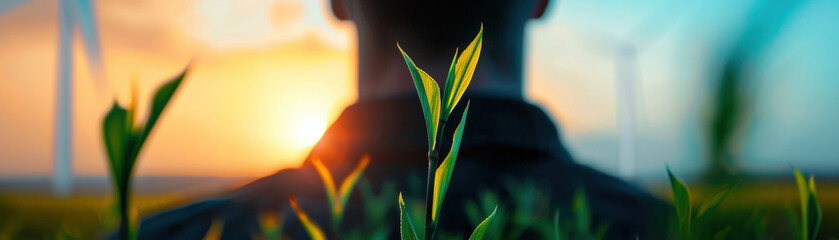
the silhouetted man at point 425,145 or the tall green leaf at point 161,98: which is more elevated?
the tall green leaf at point 161,98

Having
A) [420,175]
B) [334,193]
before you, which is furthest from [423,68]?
[334,193]

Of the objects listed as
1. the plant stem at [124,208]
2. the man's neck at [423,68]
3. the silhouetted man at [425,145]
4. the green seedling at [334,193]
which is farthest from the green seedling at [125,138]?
the man's neck at [423,68]

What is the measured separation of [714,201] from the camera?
0.57 feet

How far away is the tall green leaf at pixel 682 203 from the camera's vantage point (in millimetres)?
173

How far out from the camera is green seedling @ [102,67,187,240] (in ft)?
0.37

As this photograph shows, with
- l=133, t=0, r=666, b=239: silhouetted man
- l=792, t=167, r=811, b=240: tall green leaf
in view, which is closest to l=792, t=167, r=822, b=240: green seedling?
l=792, t=167, r=811, b=240: tall green leaf

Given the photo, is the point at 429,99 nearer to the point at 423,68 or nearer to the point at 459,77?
the point at 459,77

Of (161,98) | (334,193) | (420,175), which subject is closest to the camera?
(161,98)

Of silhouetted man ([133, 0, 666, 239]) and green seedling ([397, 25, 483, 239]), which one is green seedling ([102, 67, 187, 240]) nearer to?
green seedling ([397, 25, 483, 239])

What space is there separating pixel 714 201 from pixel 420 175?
507mm

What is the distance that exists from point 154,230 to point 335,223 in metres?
0.37

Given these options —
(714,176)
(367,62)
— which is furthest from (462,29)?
(714,176)

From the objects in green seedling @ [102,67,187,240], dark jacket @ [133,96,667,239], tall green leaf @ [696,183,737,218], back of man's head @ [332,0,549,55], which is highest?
green seedling @ [102,67,187,240]

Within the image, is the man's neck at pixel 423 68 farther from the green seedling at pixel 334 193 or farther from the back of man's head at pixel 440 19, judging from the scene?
the green seedling at pixel 334 193
